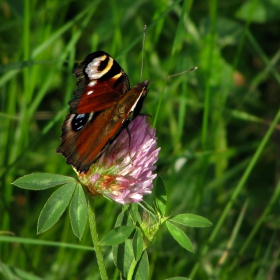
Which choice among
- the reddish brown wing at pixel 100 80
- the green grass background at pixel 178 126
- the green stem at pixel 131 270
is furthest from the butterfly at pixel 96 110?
the green grass background at pixel 178 126

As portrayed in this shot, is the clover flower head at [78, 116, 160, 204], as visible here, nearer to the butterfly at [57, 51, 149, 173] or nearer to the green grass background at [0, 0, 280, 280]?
the butterfly at [57, 51, 149, 173]

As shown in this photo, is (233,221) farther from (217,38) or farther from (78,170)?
(78,170)

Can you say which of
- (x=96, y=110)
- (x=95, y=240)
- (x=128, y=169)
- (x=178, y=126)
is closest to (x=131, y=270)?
(x=95, y=240)

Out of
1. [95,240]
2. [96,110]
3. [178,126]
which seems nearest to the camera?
[95,240]

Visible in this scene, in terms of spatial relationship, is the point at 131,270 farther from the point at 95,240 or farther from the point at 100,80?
the point at 100,80

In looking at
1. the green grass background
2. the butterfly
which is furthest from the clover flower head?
the green grass background
